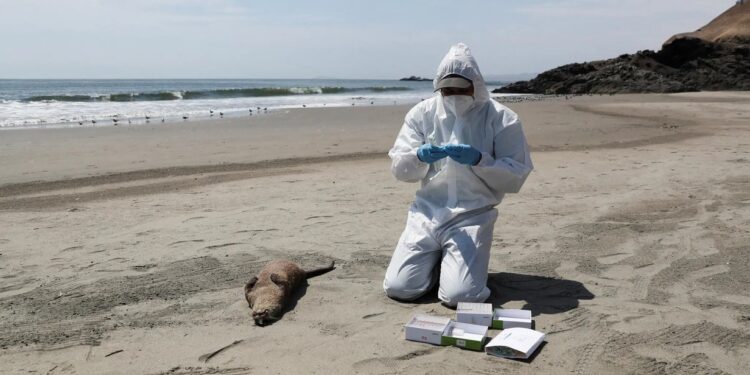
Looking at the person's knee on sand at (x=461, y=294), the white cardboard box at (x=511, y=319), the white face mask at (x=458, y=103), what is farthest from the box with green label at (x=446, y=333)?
the white face mask at (x=458, y=103)

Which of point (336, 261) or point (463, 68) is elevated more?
point (463, 68)

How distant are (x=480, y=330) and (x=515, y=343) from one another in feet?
0.84

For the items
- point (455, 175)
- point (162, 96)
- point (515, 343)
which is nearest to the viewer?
point (515, 343)

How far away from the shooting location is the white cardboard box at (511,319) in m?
3.63

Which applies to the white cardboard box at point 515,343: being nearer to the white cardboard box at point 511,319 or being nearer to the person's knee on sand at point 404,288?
the white cardboard box at point 511,319

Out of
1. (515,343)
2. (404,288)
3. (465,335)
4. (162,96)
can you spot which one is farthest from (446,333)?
(162,96)

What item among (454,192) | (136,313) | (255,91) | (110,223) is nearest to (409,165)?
(454,192)

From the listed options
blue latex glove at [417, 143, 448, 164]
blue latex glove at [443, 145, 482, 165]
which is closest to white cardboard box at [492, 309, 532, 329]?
blue latex glove at [443, 145, 482, 165]

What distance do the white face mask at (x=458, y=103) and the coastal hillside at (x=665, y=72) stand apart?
33.3 meters

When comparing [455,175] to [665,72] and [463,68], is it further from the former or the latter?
[665,72]

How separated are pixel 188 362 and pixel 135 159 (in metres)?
7.95

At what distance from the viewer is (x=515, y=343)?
3.30m

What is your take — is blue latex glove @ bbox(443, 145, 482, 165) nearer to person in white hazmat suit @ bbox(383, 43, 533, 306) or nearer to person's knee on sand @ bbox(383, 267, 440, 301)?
person in white hazmat suit @ bbox(383, 43, 533, 306)

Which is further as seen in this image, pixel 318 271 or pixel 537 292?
pixel 318 271
